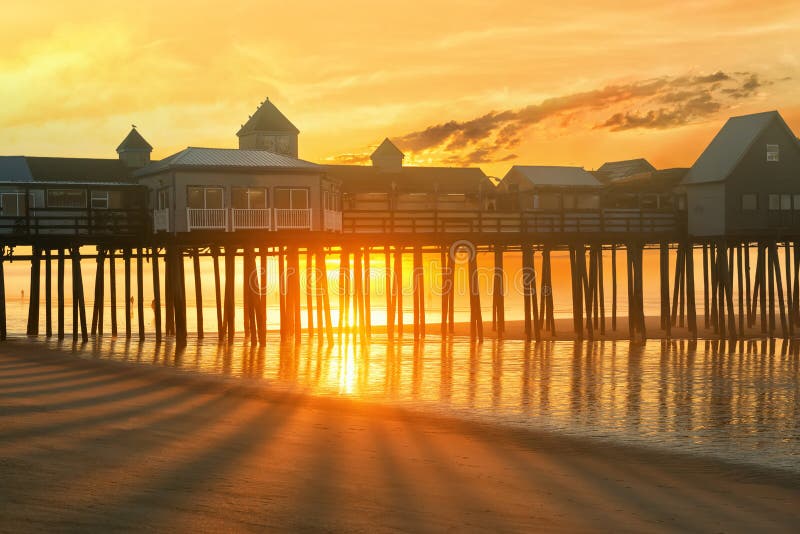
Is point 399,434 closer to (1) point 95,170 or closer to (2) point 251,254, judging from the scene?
(2) point 251,254

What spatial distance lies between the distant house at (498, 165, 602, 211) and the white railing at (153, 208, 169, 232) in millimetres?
22495

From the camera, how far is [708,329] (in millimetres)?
47781

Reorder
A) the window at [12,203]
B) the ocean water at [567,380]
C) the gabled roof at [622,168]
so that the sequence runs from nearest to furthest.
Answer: the ocean water at [567,380], the window at [12,203], the gabled roof at [622,168]

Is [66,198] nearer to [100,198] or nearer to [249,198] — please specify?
[100,198]

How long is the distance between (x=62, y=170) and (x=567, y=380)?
28.1 meters

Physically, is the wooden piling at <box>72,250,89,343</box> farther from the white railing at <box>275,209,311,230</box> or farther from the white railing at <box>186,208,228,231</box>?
the white railing at <box>275,209,311,230</box>

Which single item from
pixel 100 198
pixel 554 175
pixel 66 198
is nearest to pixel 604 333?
pixel 554 175

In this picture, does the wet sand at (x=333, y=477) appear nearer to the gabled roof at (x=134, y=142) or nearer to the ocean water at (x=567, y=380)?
the ocean water at (x=567, y=380)

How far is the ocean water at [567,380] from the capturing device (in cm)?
2038

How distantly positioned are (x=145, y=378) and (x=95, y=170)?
23.4 m

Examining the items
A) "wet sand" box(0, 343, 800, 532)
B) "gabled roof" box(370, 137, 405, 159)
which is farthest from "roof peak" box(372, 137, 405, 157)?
"wet sand" box(0, 343, 800, 532)

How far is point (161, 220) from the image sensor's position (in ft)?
121

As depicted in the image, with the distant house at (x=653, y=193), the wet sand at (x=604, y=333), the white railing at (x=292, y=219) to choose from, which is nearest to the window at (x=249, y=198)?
the white railing at (x=292, y=219)

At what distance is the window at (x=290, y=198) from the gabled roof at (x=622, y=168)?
85.5ft
